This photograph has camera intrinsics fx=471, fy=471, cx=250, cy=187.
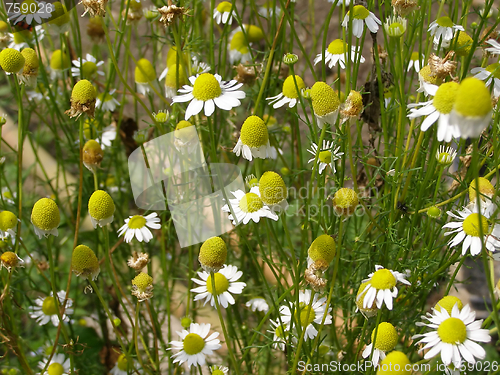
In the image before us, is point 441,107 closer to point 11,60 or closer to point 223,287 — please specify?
point 223,287

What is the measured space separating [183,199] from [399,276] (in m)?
0.46

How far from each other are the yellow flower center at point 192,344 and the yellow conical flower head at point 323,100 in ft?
1.28

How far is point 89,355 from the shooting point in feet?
3.81

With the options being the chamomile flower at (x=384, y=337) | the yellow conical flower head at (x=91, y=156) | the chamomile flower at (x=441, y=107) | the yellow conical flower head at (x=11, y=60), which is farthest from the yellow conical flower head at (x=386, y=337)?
the yellow conical flower head at (x=11, y=60)

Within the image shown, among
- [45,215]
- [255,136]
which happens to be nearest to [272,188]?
[255,136]

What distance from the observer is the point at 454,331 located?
51 centimetres

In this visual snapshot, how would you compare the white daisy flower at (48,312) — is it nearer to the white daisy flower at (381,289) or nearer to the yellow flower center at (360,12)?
the white daisy flower at (381,289)

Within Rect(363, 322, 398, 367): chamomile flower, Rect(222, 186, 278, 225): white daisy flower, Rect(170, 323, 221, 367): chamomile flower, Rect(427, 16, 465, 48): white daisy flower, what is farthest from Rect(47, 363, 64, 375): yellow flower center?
Rect(427, 16, 465, 48): white daisy flower

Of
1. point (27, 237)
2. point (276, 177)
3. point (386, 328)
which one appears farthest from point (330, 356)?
point (27, 237)

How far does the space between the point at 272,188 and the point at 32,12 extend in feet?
1.99

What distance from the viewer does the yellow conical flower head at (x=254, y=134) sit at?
1.86 feet

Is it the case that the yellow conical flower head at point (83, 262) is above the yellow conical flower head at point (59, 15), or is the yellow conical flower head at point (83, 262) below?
below

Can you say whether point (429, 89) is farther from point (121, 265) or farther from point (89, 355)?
point (89, 355)

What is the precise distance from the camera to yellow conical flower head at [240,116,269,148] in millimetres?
567
